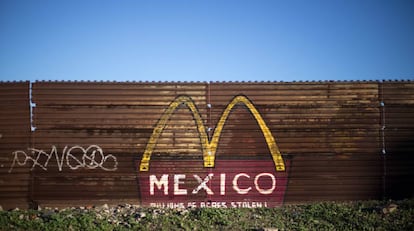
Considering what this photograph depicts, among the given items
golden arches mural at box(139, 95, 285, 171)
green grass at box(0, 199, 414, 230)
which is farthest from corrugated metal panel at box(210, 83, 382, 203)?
green grass at box(0, 199, 414, 230)

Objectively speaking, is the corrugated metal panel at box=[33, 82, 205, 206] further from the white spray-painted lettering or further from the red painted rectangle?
the red painted rectangle

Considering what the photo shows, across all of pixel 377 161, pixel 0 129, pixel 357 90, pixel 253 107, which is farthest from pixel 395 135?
pixel 0 129

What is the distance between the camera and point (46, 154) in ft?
33.2

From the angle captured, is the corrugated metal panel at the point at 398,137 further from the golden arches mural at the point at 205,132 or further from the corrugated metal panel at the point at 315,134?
the golden arches mural at the point at 205,132

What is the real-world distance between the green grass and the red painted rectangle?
49 centimetres

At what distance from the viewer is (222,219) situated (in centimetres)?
900

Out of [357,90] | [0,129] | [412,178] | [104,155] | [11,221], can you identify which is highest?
[357,90]

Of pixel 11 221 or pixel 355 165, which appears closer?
pixel 11 221

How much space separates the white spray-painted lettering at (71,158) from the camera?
33.2ft

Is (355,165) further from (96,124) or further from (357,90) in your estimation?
(96,124)

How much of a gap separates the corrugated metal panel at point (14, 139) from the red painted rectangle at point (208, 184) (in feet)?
9.10

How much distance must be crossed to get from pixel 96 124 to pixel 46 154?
135cm

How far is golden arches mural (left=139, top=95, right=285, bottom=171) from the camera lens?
10.2 meters

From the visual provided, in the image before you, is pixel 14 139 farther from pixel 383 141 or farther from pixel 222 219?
pixel 383 141
